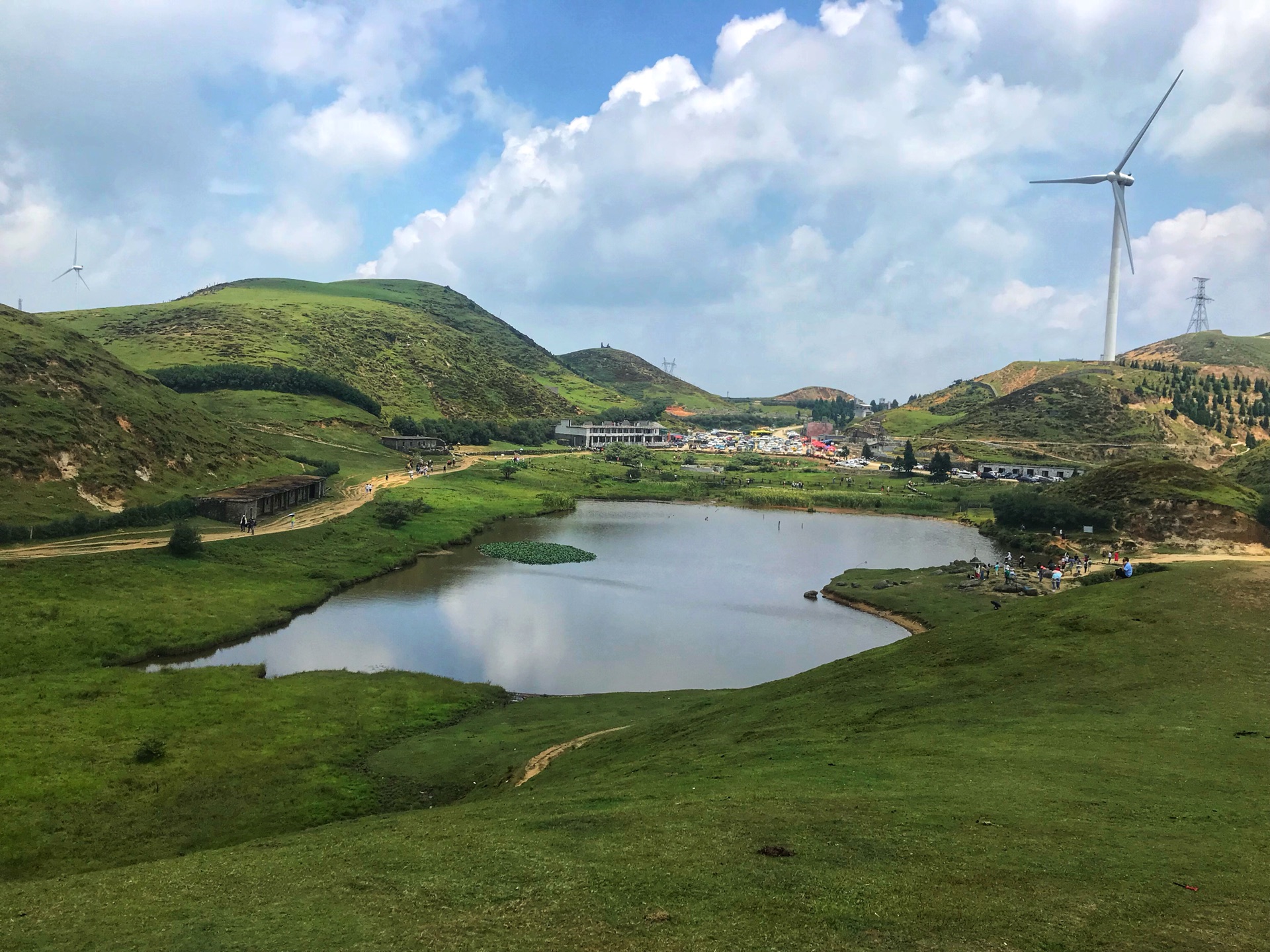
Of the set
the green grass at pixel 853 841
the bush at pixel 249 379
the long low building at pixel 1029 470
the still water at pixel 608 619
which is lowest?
the still water at pixel 608 619

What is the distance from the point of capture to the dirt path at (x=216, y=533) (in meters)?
61.3

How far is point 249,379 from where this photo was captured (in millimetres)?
166750

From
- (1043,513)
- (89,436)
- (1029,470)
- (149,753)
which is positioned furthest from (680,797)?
(1029,470)

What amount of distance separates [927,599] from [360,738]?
46.7m

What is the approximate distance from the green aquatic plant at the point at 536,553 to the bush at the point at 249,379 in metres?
97.9

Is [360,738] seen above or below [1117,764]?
below

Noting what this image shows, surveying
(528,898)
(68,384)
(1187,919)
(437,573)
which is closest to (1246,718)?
(1187,919)

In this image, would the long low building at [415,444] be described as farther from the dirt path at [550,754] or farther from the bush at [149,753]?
the dirt path at [550,754]

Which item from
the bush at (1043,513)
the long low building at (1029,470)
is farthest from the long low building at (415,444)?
the long low building at (1029,470)

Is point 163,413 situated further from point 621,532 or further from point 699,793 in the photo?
point 699,793

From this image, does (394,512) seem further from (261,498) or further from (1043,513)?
(1043,513)

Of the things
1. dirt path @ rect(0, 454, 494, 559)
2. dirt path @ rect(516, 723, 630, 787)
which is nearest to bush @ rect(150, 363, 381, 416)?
dirt path @ rect(0, 454, 494, 559)

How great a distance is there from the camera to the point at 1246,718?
2356cm

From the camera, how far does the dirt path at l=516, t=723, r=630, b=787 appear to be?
31.5 m
